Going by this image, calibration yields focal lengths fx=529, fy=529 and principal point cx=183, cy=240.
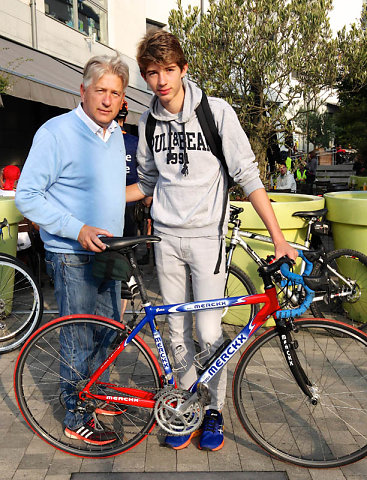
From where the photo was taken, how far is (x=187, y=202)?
2.73 metres

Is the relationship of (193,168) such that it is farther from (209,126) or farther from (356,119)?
(356,119)

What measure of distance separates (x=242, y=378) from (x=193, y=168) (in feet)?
3.70

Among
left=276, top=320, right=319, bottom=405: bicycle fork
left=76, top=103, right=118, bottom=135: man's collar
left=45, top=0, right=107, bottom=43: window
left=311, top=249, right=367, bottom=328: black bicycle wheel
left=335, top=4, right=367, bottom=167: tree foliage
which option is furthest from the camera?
left=45, top=0, right=107, bottom=43: window

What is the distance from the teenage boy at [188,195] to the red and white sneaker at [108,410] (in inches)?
12.9

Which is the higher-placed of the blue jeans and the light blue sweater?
the light blue sweater

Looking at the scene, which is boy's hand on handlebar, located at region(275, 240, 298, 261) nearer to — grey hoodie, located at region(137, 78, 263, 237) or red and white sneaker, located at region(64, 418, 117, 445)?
grey hoodie, located at region(137, 78, 263, 237)

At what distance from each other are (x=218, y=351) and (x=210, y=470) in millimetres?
609

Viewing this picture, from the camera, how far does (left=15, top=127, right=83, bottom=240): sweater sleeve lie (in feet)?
8.55

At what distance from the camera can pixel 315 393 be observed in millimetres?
2764

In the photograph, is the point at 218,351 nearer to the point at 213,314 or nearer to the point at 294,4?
the point at 213,314

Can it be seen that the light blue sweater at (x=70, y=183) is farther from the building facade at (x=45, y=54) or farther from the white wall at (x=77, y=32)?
the white wall at (x=77, y=32)

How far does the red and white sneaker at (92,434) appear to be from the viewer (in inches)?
115

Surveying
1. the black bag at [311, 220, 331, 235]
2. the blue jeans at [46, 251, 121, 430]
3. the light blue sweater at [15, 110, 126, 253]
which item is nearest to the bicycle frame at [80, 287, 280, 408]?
the blue jeans at [46, 251, 121, 430]

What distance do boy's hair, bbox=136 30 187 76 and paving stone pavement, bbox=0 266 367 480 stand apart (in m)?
2.06
